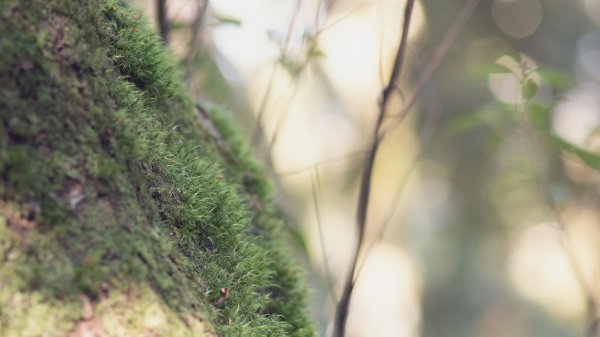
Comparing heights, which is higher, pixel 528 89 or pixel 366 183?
pixel 528 89

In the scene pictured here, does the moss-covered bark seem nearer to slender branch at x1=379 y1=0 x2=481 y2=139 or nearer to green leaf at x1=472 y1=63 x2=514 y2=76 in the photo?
slender branch at x1=379 y1=0 x2=481 y2=139

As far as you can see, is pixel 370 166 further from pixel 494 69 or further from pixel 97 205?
pixel 97 205

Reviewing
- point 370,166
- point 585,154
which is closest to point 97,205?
point 370,166

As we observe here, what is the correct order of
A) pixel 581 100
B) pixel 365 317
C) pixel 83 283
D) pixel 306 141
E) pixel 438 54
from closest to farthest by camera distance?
pixel 83 283 → pixel 438 54 → pixel 581 100 → pixel 365 317 → pixel 306 141

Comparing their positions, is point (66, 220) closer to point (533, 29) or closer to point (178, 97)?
point (178, 97)

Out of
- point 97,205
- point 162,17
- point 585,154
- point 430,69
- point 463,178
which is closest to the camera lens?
point 97,205

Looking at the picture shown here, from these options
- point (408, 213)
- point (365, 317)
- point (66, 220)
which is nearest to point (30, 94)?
point (66, 220)

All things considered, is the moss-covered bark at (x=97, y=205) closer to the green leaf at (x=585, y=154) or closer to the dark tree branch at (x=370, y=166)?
the dark tree branch at (x=370, y=166)
